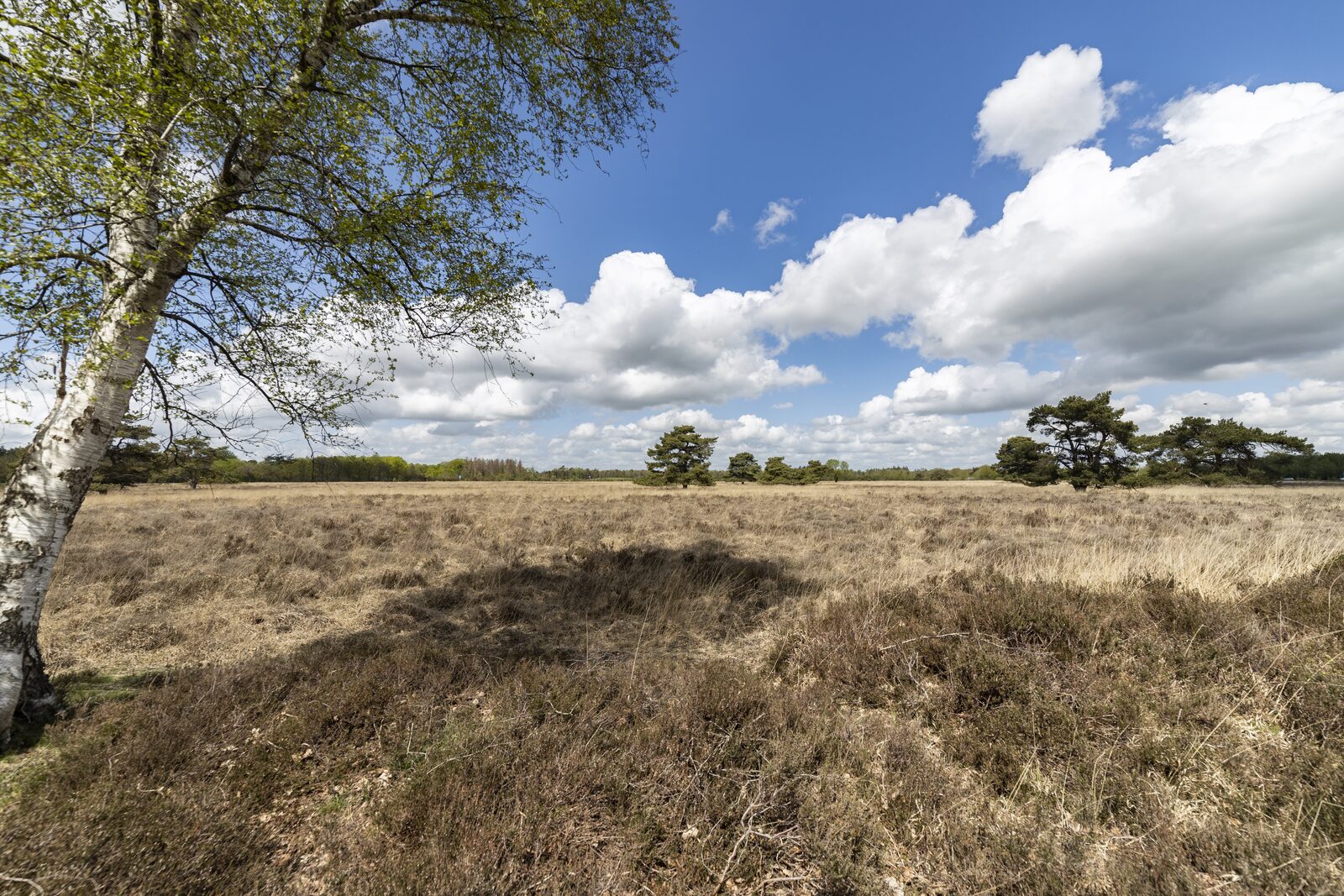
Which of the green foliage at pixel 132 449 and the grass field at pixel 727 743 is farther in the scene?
the green foliage at pixel 132 449

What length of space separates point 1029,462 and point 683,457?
1269 inches


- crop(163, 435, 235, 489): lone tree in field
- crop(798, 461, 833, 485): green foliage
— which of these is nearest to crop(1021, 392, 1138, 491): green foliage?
crop(798, 461, 833, 485): green foliage

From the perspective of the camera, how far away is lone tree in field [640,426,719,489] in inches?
2013

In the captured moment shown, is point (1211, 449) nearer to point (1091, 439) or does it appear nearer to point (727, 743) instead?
point (1091, 439)

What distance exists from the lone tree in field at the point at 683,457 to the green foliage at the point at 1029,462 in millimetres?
28028

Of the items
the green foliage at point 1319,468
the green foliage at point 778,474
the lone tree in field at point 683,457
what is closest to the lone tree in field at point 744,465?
the green foliage at point 778,474

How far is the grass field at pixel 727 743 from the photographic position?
9.15ft

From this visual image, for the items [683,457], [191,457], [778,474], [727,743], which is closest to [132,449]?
[191,457]

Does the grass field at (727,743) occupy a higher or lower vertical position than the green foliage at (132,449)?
lower

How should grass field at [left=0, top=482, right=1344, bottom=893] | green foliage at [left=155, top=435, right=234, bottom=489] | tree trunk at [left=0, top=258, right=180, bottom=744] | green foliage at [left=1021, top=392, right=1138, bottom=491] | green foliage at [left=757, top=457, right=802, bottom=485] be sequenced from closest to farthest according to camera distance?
grass field at [left=0, top=482, right=1344, bottom=893] < tree trunk at [left=0, top=258, right=180, bottom=744] < green foliage at [left=155, top=435, right=234, bottom=489] < green foliage at [left=1021, top=392, right=1138, bottom=491] < green foliage at [left=757, top=457, right=802, bottom=485]

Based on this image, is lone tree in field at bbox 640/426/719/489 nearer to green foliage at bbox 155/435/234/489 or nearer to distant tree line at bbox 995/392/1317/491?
distant tree line at bbox 995/392/1317/491

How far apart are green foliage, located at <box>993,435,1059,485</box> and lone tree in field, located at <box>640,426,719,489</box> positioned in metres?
28.0

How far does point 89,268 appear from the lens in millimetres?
3844

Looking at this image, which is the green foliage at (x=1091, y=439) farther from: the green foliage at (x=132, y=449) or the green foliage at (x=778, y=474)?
the green foliage at (x=132, y=449)
